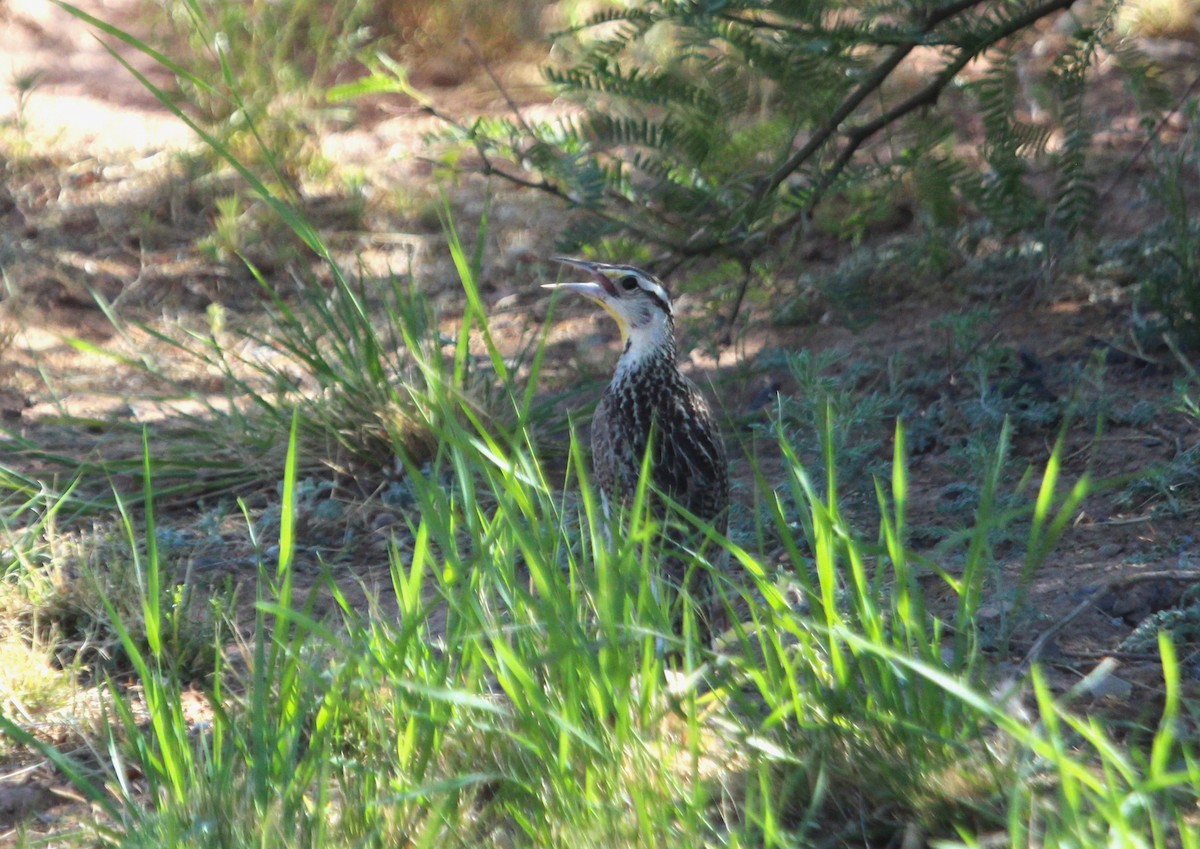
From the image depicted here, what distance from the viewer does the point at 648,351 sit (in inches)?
166

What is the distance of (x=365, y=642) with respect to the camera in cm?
266

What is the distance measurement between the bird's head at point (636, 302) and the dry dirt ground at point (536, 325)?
0.46 meters

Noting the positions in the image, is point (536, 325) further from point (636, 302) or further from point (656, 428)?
point (656, 428)

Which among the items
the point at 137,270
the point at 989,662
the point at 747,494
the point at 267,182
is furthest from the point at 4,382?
the point at 989,662

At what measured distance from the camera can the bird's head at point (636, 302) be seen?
168 inches

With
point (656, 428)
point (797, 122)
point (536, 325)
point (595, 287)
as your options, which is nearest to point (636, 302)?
point (595, 287)

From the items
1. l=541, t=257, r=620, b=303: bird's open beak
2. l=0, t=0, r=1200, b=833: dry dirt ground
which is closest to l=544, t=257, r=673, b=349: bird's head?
l=541, t=257, r=620, b=303: bird's open beak

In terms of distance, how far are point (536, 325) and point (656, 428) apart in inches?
110

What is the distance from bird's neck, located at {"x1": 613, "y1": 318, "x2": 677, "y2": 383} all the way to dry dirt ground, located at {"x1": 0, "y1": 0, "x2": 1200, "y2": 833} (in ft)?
1.23

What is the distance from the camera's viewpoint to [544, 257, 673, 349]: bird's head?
4270 millimetres

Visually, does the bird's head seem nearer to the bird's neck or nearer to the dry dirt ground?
the bird's neck

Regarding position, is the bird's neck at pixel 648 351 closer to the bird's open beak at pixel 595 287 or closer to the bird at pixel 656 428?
Answer: the bird at pixel 656 428

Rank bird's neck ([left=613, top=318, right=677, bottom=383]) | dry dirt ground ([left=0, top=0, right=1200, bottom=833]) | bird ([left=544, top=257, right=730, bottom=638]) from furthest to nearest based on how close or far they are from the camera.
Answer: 1. bird's neck ([left=613, top=318, right=677, bottom=383])
2. bird ([left=544, top=257, right=730, bottom=638])
3. dry dirt ground ([left=0, top=0, right=1200, bottom=833])

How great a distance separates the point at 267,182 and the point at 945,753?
634 cm
